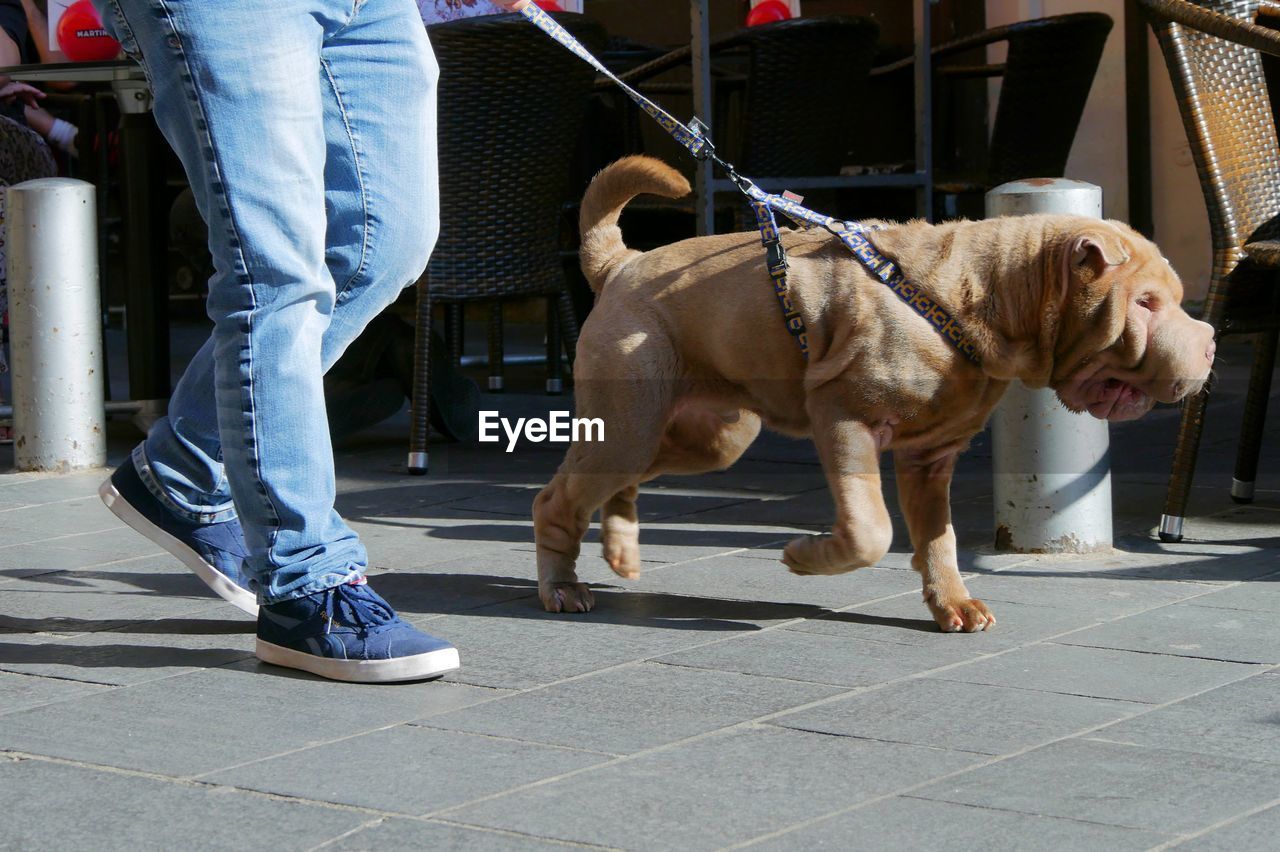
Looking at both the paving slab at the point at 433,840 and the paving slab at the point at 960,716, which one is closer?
the paving slab at the point at 433,840

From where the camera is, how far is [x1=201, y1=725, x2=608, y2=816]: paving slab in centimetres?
218

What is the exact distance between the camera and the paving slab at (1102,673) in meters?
2.68

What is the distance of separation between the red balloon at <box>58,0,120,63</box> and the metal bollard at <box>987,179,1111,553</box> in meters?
3.25

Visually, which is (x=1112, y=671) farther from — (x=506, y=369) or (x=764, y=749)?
(x=506, y=369)

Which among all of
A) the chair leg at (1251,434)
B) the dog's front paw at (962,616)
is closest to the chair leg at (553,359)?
the chair leg at (1251,434)

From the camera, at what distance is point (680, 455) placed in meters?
3.68

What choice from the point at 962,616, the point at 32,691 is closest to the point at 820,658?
the point at 962,616

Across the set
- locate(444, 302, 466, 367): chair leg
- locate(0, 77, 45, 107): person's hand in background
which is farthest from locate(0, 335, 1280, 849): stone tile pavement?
locate(0, 77, 45, 107): person's hand in background

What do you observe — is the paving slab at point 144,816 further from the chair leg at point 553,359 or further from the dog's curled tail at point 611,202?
the chair leg at point 553,359

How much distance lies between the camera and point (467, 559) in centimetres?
390

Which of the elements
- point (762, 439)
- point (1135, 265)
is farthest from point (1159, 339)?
point (762, 439)

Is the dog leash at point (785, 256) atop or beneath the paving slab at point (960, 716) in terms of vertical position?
atop

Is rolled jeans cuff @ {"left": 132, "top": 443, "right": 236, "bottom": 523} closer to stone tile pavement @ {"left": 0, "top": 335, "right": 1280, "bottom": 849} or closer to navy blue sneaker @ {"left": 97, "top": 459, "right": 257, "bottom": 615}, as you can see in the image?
navy blue sneaker @ {"left": 97, "top": 459, "right": 257, "bottom": 615}

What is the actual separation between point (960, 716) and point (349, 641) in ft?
3.41
